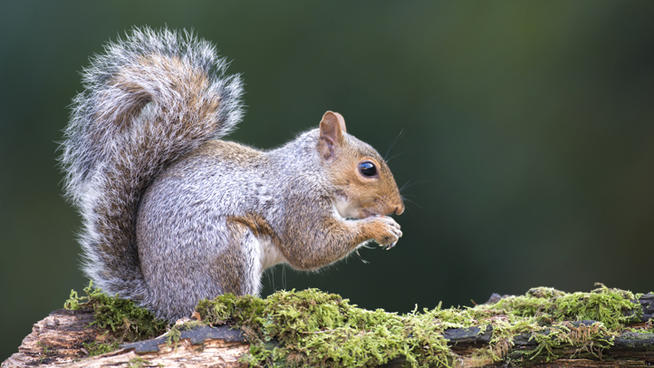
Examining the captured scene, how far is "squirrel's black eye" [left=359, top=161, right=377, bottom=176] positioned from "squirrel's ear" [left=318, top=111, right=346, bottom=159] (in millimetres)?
114

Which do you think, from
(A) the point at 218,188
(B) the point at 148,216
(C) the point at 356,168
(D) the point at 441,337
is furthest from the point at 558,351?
(B) the point at 148,216

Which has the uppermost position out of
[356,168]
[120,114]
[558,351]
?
[120,114]

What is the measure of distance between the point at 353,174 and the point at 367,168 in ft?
0.18

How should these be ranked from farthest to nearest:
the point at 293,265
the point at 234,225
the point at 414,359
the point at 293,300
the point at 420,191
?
the point at 420,191 < the point at 293,265 < the point at 234,225 < the point at 293,300 < the point at 414,359

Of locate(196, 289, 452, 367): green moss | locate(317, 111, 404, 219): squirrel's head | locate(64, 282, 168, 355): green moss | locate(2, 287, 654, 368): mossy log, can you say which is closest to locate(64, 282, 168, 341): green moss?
locate(64, 282, 168, 355): green moss

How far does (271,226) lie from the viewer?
2.10m

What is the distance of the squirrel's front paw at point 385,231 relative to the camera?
2.20 metres

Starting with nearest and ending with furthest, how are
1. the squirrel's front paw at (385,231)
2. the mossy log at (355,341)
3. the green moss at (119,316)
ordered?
the mossy log at (355,341), the green moss at (119,316), the squirrel's front paw at (385,231)

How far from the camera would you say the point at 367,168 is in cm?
226

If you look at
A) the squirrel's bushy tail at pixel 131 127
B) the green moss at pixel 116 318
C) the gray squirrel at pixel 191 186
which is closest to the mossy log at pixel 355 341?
the green moss at pixel 116 318

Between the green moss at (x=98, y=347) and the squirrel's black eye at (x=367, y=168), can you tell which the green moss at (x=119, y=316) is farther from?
the squirrel's black eye at (x=367, y=168)

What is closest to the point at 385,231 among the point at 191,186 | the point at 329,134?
the point at 329,134

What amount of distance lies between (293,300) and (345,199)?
1.94 ft

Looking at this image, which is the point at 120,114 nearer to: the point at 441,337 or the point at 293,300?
the point at 293,300
